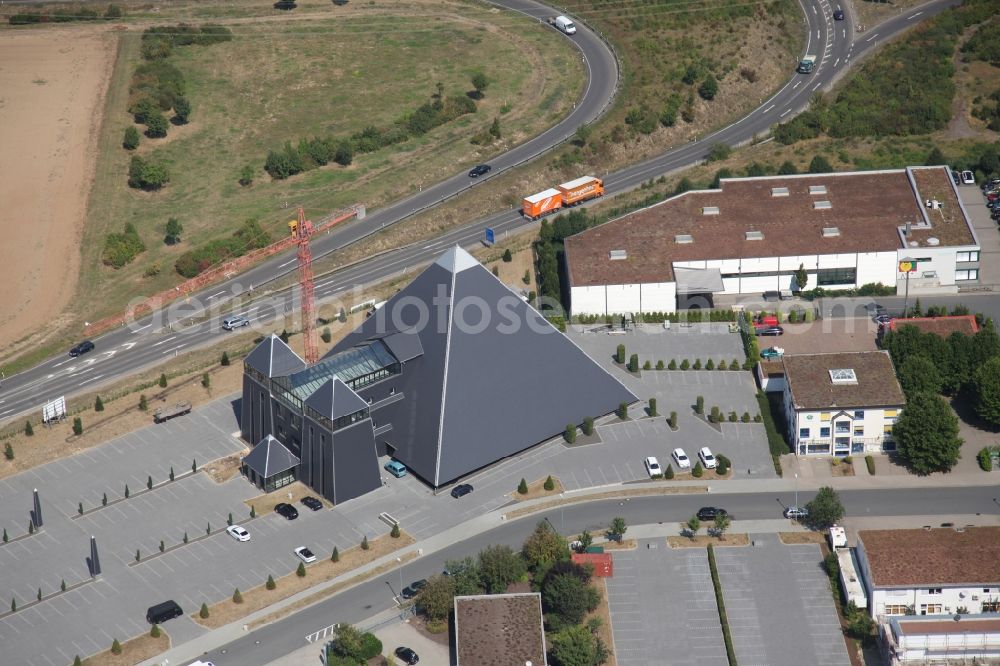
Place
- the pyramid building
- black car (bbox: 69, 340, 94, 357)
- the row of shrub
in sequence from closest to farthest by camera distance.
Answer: the pyramid building → black car (bbox: 69, 340, 94, 357) → the row of shrub

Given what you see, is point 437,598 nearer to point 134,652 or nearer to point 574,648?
point 574,648

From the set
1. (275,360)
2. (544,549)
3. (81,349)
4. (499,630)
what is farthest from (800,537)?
(81,349)

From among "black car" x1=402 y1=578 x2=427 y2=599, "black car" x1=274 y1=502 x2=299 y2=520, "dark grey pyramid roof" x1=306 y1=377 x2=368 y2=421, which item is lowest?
"black car" x1=402 y1=578 x2=427 y2=599

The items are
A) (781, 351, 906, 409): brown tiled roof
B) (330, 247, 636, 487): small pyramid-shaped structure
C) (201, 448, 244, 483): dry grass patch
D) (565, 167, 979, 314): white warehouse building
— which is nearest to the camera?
(330, 247, 636, 487): small pyramid-shaped structure

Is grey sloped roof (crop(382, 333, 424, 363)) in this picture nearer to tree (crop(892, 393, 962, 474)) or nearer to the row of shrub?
tree (crop(892, 393, 962, 474))

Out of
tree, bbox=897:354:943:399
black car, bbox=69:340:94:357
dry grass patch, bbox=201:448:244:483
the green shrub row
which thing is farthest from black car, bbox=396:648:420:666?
black car, bbox=69:340:94:357

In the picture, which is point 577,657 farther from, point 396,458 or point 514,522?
point 396,458

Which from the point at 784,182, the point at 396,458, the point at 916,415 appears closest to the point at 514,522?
the point at 396,458

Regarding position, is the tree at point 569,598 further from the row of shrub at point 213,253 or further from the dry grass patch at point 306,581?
the row of shrub at point 213,253
